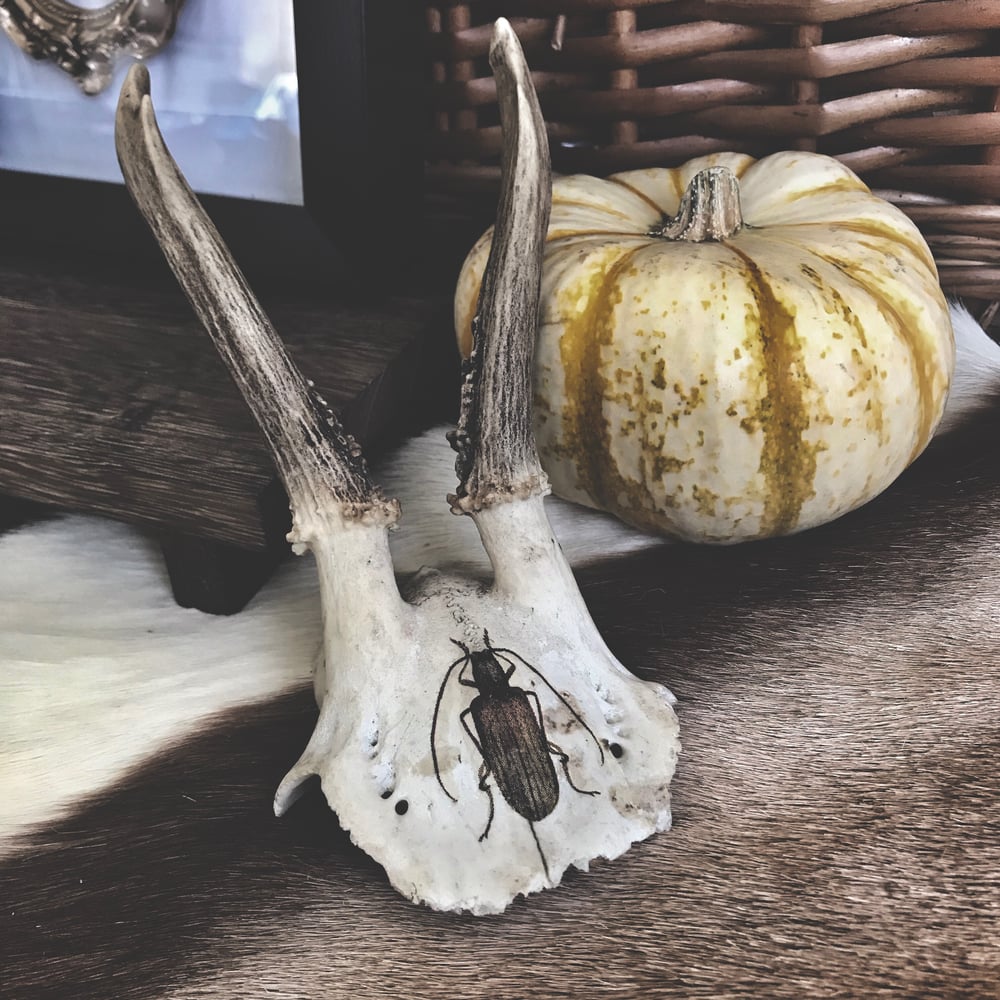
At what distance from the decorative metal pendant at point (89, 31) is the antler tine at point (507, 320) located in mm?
409

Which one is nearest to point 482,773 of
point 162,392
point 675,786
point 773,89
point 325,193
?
point 675,786

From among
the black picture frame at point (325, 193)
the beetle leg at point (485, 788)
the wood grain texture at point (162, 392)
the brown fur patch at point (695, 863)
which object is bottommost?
the brown fur patch at point (695, 863)

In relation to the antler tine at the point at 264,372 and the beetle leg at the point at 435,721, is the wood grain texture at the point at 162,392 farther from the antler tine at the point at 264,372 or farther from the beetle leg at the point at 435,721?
the beetle leg at the point at 435,721

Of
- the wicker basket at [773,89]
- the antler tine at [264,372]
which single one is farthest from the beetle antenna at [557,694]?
the wicker basket at [773,89]

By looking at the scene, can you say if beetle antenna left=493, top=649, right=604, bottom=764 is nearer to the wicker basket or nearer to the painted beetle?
the painted beetle

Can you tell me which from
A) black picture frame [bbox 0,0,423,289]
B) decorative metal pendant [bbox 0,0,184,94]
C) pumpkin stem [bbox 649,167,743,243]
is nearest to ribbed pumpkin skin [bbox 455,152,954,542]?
pumpkin stem [bbox 649,167,743,243]

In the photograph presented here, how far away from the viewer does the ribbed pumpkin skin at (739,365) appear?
0.70 m

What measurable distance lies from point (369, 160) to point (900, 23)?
1.54 feet

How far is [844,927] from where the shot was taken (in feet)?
1.70

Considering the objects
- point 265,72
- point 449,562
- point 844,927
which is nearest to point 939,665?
point 844,927

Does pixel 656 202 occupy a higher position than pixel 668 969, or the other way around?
pixel 656 202

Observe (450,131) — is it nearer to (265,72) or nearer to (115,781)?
(265,72)

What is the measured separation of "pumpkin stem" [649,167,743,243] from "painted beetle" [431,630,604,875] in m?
0.37

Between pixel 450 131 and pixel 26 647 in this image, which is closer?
pixel 26 647
